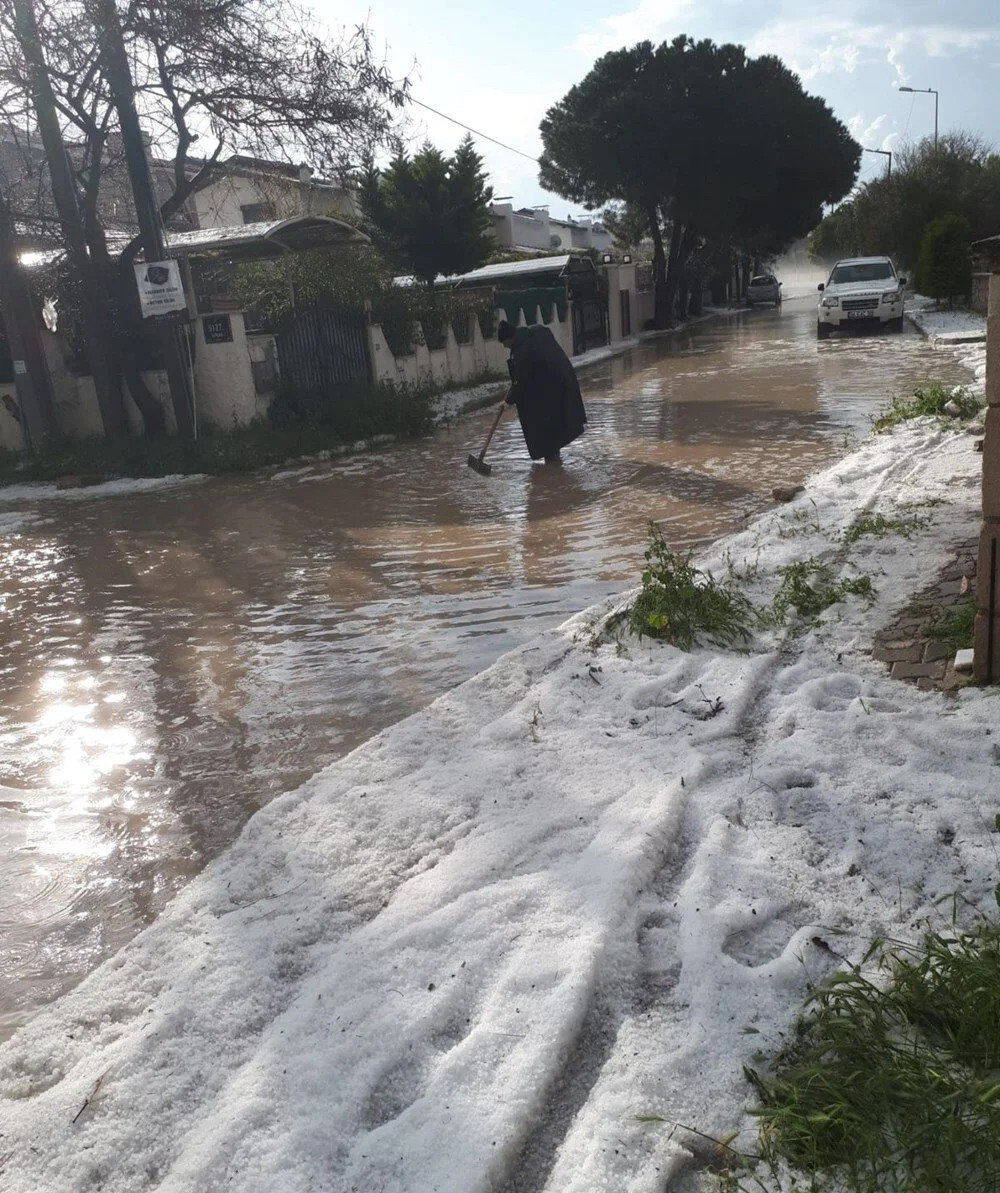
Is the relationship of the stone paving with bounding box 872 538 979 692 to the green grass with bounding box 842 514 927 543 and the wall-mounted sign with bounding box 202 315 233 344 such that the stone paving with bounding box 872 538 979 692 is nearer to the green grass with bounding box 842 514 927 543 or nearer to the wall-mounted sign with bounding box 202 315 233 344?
the green grass with bounding box 842 514 927 543

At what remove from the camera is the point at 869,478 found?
836 centimetres

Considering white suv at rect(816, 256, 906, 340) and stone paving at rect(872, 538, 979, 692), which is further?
white suv at rect(816, 256, 906, 340)

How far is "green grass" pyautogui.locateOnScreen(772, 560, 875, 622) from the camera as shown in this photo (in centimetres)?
538

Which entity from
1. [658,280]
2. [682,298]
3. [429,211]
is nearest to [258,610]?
[429,211]

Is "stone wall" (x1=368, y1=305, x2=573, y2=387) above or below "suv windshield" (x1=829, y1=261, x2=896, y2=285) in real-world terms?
below

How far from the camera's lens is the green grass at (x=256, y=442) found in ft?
43.0

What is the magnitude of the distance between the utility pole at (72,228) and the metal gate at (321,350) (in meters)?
2.32

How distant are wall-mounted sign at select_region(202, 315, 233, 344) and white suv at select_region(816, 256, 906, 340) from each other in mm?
15007

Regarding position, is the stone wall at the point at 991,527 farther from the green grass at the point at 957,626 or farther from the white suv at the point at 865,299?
the white suv at the point at 865,299

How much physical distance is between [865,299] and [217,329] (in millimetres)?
15470

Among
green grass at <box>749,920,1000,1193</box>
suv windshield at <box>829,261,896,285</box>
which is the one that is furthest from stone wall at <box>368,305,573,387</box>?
green grass at <box>749,920,1000,1193</box>

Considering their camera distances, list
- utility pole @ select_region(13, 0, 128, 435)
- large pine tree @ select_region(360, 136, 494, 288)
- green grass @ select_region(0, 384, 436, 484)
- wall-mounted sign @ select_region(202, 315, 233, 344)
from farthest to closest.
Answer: large pine tree @ select_region(360, 136, 494, 288) → wall-mounted sign @ select_region(202, 315, 233, 344) → green grass @ select_region(0, 384, 436, 484) → utility pole @ select_region(13, 0, 128, 435)

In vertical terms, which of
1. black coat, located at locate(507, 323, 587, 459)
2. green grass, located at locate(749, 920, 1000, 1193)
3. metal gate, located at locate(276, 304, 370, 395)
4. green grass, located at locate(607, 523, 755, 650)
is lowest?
green grass, located at locate(749, 920, 1000, 1193)

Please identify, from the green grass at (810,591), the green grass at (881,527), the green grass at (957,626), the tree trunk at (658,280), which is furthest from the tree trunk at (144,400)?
the tree trunk at (658,280)
